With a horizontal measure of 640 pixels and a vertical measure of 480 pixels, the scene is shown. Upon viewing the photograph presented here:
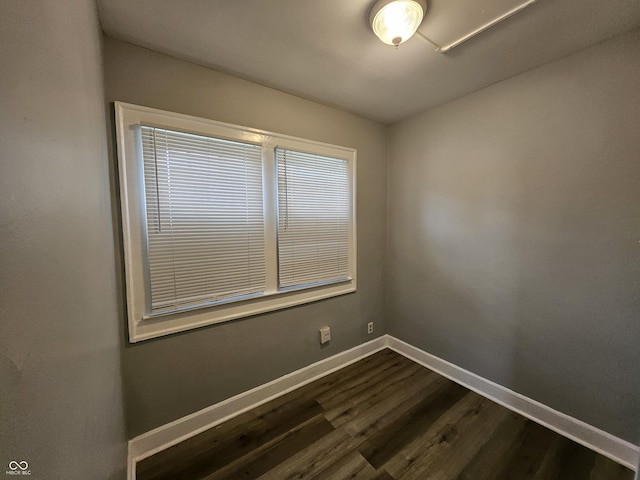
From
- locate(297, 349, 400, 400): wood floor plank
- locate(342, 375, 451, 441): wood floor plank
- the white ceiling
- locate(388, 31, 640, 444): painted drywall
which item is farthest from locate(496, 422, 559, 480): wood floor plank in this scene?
the white ceiling

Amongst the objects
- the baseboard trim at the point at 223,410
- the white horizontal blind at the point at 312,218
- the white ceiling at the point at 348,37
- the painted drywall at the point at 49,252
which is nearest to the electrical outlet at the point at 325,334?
the baseboard trim at the point at 223,410

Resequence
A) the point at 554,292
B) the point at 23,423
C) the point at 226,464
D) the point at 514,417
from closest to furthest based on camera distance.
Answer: the point at 23,423
the point at 226,464
the point at 554,292
the point at 514,417

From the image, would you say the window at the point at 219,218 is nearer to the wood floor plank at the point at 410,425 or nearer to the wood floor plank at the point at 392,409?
the wood floor plank at the point at 392,409

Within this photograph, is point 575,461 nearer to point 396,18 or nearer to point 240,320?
point 240,320

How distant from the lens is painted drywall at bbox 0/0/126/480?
335 mm

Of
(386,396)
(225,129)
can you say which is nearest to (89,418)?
(225,129)

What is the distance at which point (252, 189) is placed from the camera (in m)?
1.70

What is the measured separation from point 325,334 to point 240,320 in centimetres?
80

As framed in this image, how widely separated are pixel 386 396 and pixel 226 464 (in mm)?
1194

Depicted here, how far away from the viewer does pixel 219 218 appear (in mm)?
1584

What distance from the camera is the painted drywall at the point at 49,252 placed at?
0.33m

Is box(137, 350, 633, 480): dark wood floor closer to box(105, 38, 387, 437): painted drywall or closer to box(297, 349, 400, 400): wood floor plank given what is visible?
box(297, 349, 400, 400): wood floor plank

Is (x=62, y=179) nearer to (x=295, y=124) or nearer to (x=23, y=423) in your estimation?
(x=23, y=423)

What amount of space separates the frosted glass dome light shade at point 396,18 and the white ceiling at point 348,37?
51mm
